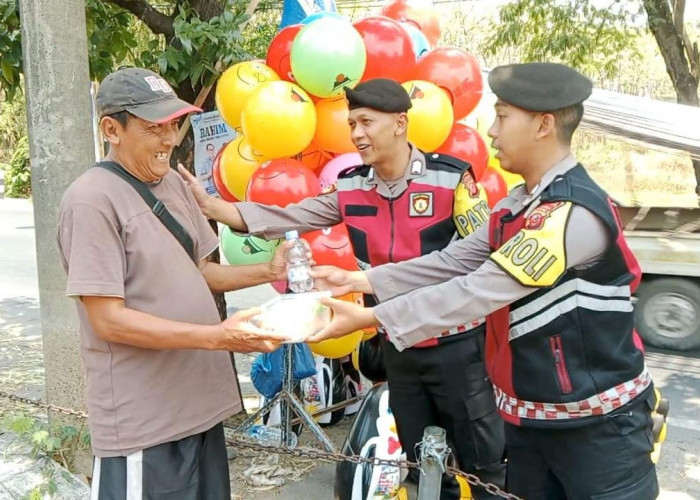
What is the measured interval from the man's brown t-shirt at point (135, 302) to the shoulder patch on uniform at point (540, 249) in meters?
1.00

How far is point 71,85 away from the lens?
3291 mm

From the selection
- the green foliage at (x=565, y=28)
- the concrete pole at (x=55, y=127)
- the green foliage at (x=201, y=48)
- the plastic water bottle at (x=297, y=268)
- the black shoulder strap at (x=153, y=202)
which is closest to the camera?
the black shoulder strap at (x=153, y=202)

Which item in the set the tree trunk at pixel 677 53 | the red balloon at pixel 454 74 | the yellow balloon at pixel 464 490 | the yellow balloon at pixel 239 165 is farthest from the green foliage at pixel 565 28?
the yellow balloon at pixel 464 490

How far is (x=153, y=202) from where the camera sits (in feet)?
7.03

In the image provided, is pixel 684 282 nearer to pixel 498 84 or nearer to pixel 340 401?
pixel 340 401

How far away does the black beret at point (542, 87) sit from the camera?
→ 1950mm

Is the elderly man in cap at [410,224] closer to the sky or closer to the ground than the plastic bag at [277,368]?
closer to the sky

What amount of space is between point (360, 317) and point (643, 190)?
12.4 metres

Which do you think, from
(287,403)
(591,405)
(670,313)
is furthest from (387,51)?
(670,313)

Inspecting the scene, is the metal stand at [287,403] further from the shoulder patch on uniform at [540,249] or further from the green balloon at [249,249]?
the shoulder patch on uniform at [540,249]

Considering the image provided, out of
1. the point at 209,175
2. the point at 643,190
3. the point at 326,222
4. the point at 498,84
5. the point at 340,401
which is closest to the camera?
the point at 498,84

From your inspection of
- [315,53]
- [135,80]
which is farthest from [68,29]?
[135,80]

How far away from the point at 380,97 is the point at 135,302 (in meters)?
1.33

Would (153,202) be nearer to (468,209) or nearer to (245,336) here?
(245,336)
